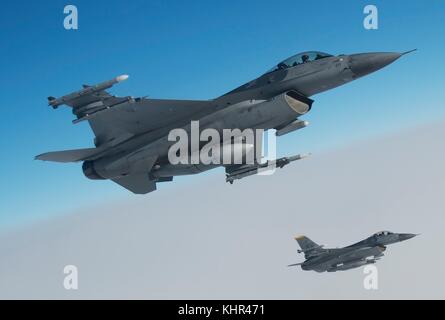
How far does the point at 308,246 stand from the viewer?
43.6 meters

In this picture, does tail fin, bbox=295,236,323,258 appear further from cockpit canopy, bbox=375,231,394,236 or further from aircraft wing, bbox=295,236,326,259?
cockpit canopy, bbox=375,231,394,236

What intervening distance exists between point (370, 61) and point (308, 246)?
2798 centimetres

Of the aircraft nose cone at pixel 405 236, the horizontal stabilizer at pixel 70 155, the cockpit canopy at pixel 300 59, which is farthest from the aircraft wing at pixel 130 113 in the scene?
the aircraft nose cone at pixel 405 236

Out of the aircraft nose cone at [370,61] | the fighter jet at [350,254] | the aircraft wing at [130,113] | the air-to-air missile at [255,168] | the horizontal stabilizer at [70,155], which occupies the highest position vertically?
the aircraft nose cone at [370,61]

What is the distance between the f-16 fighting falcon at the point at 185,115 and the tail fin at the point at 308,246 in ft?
72.4

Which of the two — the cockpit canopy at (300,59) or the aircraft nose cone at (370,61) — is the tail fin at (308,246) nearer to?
the cockpit canopy at (300,59)

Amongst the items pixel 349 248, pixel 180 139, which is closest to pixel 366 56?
pixel 180 139

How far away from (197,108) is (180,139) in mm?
1866

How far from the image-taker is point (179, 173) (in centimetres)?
2170

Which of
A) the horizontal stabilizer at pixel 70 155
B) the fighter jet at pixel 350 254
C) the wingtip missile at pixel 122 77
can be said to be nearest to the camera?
the wingtip missile at pixel 122 77

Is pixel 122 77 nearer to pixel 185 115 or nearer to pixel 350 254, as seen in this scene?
pixel 185 115

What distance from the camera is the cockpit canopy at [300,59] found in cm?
2031

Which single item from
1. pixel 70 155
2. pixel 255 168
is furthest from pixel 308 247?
pixel 70 155

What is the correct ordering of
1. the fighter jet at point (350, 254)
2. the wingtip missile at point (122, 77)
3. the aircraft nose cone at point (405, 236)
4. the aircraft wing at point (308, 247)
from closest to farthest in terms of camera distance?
the wingtip missile at point (122, 77), the fighter jet at point (350, 254), the aircraft nose cone at point (405, 236), the aircraft wing at point (308, 247)
